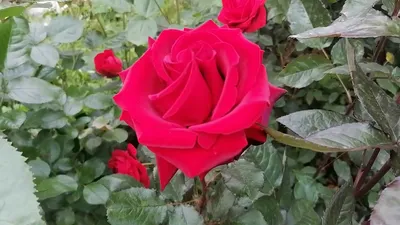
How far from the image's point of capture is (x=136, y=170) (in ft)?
2.97

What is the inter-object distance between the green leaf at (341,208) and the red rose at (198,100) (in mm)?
113

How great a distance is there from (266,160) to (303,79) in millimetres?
149

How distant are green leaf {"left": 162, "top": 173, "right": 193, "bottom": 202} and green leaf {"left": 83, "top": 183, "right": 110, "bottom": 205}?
15cm

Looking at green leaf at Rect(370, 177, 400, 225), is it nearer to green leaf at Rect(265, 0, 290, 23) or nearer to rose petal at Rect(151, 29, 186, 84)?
rose petal at Rect(151, 29, 186, 84)

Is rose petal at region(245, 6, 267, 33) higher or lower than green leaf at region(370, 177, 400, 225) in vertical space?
lower

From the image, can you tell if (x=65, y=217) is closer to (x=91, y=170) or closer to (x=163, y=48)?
(x=91, y=170)

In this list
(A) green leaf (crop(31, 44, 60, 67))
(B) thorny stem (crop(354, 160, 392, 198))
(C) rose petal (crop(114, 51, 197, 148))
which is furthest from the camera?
(A) green leaf (crop(31, 44, 60, 67))

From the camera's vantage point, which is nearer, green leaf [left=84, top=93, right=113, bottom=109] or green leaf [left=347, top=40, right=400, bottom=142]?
green leaf [left=347, top=40, right=400, bottom=142]

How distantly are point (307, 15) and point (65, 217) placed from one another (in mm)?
483

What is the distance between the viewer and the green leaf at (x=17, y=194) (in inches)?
16.0

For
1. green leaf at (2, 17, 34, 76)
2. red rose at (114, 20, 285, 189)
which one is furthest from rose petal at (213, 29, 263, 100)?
green leaf at (2, 17, 34, 76)

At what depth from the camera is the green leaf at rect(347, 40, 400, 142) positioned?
1.74 ft

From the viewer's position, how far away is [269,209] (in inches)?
27.9

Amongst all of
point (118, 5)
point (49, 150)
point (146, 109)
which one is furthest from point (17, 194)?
point (118, 5)
